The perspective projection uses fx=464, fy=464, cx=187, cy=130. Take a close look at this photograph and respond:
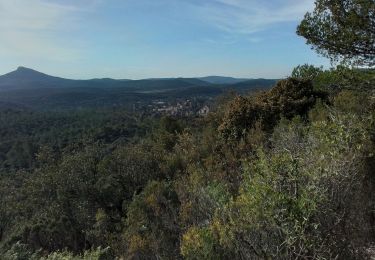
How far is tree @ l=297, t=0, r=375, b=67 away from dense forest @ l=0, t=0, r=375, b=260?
0.09ft

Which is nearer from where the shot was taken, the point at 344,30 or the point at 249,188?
the point at 249,188

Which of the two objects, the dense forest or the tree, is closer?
the dense forest

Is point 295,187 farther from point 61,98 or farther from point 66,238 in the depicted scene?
point 61,98

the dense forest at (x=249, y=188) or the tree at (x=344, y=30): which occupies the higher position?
the tree at (x=344, y=30)

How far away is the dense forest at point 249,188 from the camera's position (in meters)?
7.16

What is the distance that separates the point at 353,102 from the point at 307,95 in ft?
21.2

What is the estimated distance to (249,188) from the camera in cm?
757

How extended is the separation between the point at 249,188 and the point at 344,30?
5944mm

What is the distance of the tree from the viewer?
11.2 metres

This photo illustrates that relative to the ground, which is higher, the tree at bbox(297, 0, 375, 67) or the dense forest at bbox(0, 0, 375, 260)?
the tree at bbox(297, 0, 375, 67)

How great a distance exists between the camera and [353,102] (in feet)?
60.3

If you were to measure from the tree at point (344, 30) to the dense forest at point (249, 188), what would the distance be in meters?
0.03

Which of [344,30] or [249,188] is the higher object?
[344,30]

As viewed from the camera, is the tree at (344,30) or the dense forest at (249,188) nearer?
the dense forest at (249,188)
